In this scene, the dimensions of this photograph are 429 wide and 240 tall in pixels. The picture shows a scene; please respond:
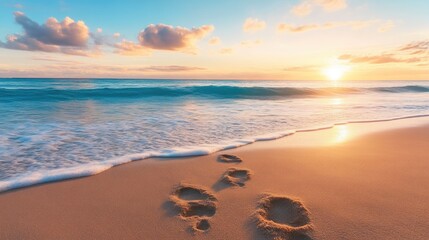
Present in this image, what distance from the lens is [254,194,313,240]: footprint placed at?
2.11 metres

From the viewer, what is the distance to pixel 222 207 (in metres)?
2.55

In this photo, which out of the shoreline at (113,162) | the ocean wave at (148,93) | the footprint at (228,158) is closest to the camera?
the shoreline at (113,162)

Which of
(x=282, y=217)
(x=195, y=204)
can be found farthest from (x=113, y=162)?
(x=282, y=217)

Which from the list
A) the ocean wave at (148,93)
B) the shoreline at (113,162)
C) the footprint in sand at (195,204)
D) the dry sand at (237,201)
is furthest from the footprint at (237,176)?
the ocean wave at (148,93)

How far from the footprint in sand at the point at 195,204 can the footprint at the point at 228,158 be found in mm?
1018

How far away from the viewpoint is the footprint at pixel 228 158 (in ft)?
13.0

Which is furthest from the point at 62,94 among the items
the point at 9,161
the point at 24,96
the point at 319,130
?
the point at 319,130

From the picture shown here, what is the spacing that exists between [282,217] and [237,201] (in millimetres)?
465

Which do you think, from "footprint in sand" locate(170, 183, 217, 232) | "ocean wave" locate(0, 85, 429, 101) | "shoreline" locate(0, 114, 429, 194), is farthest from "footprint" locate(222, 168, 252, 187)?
"ocean wave" locate(0, 85, 429, 101)

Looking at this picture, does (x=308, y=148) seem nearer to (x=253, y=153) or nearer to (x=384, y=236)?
(x=253, y=153)

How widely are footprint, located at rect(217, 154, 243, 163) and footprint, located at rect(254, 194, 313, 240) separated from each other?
123 cm

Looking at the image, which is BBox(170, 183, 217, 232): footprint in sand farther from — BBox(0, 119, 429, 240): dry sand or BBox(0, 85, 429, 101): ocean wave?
BBox(0, 85, 429, 101): ocean wave

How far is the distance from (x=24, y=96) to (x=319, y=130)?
656 inches

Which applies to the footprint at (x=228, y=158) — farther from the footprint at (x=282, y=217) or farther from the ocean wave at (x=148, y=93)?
the ocean wave at (x=148, y=93)
